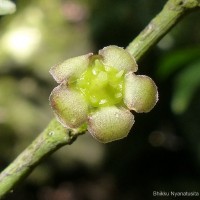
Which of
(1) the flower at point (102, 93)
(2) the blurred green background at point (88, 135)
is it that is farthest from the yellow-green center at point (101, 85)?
(2) the blurred green background at point (88, 135)

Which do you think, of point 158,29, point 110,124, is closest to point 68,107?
point 110,124

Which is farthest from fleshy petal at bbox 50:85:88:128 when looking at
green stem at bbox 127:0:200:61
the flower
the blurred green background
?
the blurred green background

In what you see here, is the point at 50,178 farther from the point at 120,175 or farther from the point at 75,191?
the point at 120,175

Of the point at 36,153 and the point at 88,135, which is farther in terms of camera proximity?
the point at 88,135

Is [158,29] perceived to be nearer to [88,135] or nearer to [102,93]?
[102,93]

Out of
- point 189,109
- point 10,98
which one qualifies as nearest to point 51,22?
point 10,98

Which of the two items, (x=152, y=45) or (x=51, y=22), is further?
(x=51, y=22)
